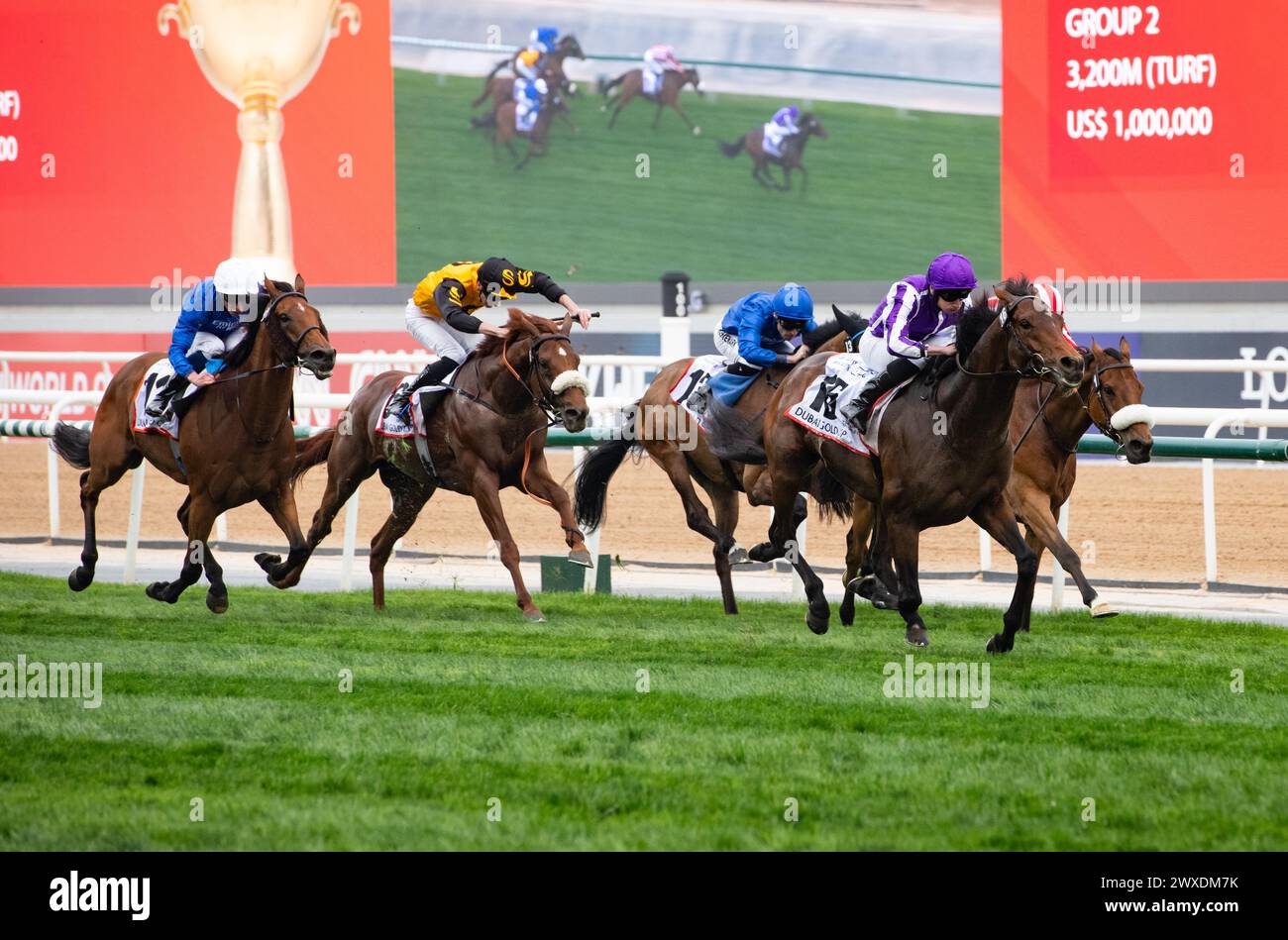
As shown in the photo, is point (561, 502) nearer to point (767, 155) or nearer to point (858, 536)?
point (858, 536)

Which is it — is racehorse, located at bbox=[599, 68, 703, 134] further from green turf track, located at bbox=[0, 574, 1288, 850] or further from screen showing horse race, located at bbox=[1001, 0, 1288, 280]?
green turf track, located at bbox=[0, 574, 1288, 850]

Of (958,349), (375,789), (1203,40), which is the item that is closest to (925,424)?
(958,349)

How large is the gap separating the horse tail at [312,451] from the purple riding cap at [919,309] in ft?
10.9

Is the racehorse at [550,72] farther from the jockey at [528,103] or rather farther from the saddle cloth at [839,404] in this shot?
the saddle cloth at [839,404]

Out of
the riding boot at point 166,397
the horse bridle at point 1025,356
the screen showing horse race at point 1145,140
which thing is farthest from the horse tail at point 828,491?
the screen showing horse race at point 1145,140

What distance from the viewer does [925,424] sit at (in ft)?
23.0

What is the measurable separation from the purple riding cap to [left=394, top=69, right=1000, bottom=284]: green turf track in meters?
14.5

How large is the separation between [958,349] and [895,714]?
1.74 m

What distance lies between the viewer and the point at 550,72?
75.6ft

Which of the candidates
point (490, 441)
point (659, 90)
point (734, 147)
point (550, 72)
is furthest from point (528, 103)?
point (490, 441)

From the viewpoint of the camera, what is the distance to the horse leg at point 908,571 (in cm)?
709

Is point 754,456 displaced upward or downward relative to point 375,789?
upward

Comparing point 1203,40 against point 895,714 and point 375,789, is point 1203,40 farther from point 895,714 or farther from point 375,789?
point 375,789
